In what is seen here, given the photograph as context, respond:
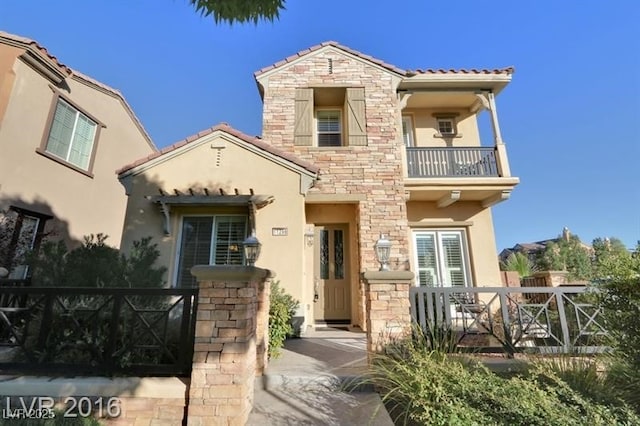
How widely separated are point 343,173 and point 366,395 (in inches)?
238

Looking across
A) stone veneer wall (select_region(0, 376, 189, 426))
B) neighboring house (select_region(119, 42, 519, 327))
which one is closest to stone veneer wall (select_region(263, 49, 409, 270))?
neighboring house (select_region(119, 42, 519, 327))

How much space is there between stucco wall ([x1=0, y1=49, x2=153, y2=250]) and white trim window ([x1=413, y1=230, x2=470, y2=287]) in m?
11.8

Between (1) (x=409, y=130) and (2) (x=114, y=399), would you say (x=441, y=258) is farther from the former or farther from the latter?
(2) (x=114, y=399)

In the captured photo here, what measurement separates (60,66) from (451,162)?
42.5ft

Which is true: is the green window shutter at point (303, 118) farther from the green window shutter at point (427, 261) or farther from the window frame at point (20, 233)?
the window frame at point (20, 233)

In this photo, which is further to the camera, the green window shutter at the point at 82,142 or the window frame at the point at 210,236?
the green window shutter at the point at 82,142

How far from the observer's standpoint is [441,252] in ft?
A: 29.2

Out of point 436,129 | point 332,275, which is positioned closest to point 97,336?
point 332,275

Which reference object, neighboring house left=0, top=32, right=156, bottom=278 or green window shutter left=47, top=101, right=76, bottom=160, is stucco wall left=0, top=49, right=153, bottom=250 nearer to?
neighboring house left=0, top=32, right=156, bottom=278

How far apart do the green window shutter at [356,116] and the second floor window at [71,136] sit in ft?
31.6

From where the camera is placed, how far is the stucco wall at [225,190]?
7074 mm

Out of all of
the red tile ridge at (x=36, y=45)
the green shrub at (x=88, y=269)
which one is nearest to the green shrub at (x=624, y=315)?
the green shrub at (x=88, y=269)

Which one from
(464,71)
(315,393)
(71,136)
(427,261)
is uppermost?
(464,71)

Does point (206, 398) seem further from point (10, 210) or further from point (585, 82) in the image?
point (585, 82)
